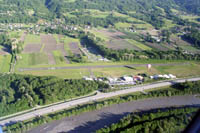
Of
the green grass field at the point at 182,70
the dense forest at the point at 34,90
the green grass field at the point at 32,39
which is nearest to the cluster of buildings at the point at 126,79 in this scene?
the dense forest at the point at 34,90

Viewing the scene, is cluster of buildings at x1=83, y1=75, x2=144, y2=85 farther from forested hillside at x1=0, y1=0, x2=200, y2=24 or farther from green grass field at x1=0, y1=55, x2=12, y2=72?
forested hillside at x1=0, y1=0, x2=200, y2=24

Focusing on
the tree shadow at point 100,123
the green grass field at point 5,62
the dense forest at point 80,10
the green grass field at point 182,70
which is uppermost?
the dense forest at point 80,10

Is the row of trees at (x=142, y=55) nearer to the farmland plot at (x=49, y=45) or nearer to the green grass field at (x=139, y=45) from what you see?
the green grass field at (x=139, y=45)

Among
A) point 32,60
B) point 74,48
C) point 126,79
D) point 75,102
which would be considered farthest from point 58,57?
point 75,102

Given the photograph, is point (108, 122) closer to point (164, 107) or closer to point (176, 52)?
point (164, 107)

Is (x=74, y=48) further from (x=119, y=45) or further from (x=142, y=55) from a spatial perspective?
(x=142, y=55)
